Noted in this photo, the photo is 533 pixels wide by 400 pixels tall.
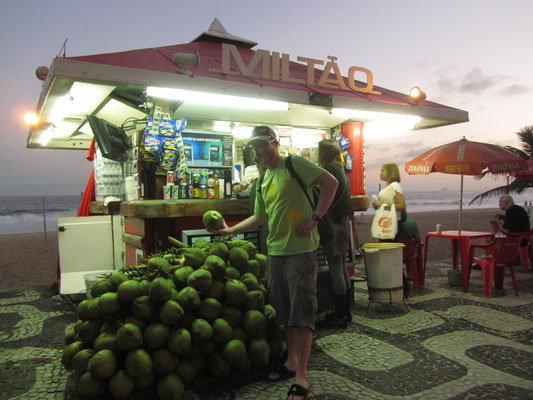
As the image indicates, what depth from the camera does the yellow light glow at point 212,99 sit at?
4352 mm

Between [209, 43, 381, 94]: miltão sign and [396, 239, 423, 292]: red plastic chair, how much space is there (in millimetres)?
2370

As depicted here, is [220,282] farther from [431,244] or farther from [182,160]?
[431,244]

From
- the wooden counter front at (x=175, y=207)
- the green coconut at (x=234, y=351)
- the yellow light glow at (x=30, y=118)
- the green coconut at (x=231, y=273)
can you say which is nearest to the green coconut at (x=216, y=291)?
the green coconut at (x=231, y=273)

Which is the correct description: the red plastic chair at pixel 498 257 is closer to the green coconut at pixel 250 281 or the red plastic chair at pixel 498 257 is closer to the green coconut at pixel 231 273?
the green coconut at pixel 250 281

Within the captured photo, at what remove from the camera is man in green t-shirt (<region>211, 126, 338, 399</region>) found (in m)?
2.86

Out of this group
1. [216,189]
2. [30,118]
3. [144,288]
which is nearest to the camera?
[144,288]

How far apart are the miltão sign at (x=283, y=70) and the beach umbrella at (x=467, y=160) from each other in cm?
156

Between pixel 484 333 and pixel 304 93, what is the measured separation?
341 centimetres

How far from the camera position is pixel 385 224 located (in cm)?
562

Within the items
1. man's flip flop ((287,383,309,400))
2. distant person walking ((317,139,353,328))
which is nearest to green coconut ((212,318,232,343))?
man's flip flop ((287,383,309,400))

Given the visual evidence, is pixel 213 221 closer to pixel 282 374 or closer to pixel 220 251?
Result: pixel 220 251

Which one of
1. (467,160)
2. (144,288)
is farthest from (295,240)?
(467,160)

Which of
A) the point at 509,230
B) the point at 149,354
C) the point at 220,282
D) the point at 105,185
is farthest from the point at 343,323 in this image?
the point at 509,230

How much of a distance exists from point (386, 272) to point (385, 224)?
1.09 metres
